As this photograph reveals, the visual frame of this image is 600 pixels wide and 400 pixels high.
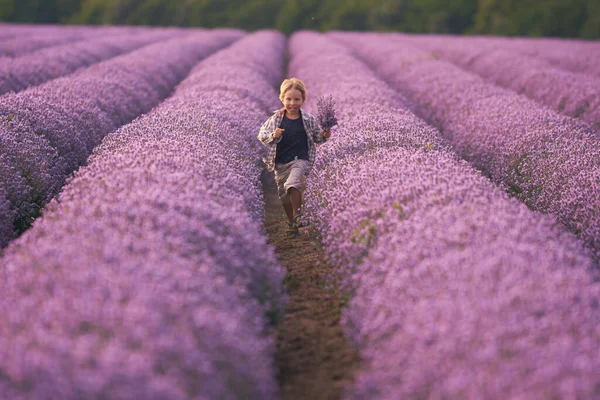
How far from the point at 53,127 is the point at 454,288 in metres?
5.51

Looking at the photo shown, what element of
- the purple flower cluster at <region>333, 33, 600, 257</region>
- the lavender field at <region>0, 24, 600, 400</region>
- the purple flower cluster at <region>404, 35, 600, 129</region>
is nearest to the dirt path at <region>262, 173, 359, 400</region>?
the lavender field at <region>0, 24, 600, 400</region>

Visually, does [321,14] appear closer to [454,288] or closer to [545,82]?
[545,82]

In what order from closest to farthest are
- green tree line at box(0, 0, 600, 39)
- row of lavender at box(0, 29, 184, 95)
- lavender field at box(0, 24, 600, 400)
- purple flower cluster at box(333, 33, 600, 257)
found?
1. lavender field at box(0, 24, 600, 400)
2. purple flower cluster at box(333, 33, 600, 257)
3. row of lavender at box(0, 29, 184, 95)
4. green tree line at box(0, 0, 600, 39)

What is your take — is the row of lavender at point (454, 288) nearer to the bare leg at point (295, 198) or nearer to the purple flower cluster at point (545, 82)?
the bare leg at point (295, 198)

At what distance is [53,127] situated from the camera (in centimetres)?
665

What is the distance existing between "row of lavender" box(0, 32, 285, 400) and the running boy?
124 cm

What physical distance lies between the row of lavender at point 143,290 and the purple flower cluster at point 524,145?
9.42 feet

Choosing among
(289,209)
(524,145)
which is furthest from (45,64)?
(524,145)

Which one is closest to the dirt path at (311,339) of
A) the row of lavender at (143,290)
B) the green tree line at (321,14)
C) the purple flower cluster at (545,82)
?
A: the row of lavender at (143,290)

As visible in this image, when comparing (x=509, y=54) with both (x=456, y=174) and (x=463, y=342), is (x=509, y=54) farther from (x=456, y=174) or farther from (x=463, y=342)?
(x=463, y=342)

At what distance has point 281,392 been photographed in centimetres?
320

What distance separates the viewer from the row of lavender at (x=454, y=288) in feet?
7.39

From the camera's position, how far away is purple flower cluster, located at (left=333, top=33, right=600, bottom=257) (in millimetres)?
5078

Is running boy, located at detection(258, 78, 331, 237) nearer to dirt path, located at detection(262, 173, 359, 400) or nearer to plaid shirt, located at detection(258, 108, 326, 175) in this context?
plaid shirt, located at detection(258, 108, 326, 175)
